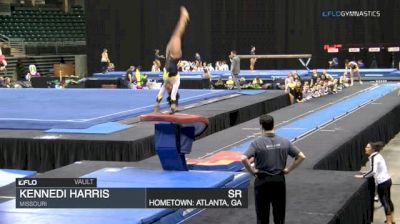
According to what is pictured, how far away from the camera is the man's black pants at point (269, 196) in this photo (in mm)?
5367

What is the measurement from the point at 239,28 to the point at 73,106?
56.0 ft

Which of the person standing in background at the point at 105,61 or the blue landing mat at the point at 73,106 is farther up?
the person standing in background at the point at 105,61

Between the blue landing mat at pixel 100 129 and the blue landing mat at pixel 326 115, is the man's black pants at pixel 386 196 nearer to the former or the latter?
the blue landing mat at pixel 326 115

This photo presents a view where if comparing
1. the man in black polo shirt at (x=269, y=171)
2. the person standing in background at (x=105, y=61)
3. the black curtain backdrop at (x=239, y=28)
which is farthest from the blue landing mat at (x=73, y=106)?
the black curtain backdrop at (x=239, y=28)

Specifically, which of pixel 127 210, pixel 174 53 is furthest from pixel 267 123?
pixel 174 53

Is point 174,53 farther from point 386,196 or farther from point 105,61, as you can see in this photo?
point 105,61

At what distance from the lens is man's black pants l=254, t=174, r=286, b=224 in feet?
17.6

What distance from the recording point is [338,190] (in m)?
7.02

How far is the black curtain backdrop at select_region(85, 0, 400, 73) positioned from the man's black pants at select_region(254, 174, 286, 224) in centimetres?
2527

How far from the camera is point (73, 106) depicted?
599 inches

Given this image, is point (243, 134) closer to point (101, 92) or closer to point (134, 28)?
point (101, 92)

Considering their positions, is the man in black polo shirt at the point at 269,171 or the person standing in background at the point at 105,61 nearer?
the man in black polo shirt at the point at 269,171

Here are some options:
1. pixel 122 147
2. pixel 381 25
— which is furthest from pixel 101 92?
pixel 381 25

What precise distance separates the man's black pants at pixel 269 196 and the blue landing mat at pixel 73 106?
7.02 metres
